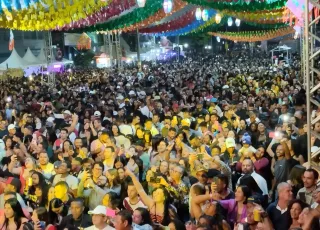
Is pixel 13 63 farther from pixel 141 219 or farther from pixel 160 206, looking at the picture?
pixel 141 219

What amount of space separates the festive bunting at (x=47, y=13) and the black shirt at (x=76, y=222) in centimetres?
768

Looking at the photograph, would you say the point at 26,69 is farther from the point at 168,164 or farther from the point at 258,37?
the point at 168,164

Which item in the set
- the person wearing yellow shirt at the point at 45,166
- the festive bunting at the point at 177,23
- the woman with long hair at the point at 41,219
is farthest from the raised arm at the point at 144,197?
the festive bunting at the point at 177,23

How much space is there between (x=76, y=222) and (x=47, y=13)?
31.5 feet

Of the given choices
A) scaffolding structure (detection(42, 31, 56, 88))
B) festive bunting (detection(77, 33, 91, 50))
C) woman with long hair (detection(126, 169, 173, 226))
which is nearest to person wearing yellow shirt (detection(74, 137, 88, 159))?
woman with long hair (detection(126, 169, 173, 226))

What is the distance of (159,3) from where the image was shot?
64.5 ft

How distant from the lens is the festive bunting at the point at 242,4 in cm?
1600

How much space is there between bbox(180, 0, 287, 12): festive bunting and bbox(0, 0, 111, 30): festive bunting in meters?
3.17

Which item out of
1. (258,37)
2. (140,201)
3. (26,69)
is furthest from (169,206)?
(258,37)

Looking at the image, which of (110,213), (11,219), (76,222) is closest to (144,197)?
(110,213)

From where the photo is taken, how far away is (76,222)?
589cm

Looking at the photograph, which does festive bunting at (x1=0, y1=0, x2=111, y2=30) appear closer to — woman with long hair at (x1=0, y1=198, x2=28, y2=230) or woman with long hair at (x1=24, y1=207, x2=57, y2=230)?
woman with long hair at (x1=0, y1=198, x2=28, y2=230)

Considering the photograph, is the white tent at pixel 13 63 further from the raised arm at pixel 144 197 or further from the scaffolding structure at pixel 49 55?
the raised arm at pixel 144 197

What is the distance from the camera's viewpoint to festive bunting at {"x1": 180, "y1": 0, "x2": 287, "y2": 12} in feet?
52.5
